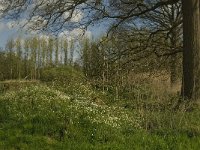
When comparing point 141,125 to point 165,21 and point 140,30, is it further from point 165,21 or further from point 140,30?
point 165,21

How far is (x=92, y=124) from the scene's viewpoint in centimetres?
1128

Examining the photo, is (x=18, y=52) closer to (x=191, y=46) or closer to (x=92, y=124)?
(x=191, y=46)

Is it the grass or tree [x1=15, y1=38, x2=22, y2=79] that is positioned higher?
tree [x1=15, y1=38, x2=22, y2=79]

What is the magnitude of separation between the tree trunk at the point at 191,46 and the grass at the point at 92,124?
1723 mm

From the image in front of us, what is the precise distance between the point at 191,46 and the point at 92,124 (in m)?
6.78

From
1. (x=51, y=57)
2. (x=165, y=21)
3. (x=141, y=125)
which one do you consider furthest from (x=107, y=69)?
(x=51, y=57)

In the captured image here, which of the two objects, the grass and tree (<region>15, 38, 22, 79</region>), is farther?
tree (<region>15, 38, 22, 79</region>)

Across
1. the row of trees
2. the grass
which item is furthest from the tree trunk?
the row of trees

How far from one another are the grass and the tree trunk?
5.65ft

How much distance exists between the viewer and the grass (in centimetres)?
1029

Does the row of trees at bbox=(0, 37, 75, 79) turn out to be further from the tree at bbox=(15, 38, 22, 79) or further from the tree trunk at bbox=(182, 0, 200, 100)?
the tree trunk at bbox=(182, 0, 200, 100)

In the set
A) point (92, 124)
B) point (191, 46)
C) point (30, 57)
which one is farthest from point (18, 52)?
point (92, 124)

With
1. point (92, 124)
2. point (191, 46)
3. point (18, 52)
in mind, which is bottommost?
point (92, 124)

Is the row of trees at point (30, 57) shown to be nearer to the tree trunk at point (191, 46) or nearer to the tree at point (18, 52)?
the tree at point (18, 52)
